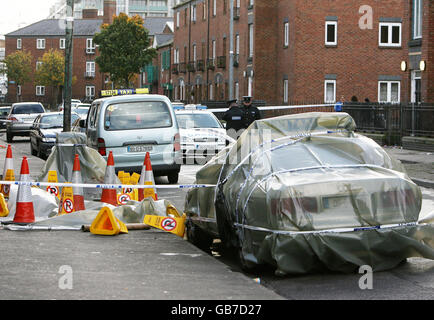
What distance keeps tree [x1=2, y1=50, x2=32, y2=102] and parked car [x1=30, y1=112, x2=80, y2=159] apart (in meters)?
84.6

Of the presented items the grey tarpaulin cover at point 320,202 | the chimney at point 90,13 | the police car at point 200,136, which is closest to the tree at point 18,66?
the chimney at point 90,13

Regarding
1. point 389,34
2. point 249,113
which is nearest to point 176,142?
point 249,113

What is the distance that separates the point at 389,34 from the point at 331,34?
12.0 feet

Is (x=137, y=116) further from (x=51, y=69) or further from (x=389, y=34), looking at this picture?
(x=51, y=69)

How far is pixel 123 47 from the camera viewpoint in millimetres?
85688

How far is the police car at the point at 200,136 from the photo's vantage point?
2255 centimetres

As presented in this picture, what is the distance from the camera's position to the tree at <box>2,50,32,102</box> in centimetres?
11147

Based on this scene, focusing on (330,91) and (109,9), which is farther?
(109,9)

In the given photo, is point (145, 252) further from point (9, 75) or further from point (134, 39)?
point (9, 75)

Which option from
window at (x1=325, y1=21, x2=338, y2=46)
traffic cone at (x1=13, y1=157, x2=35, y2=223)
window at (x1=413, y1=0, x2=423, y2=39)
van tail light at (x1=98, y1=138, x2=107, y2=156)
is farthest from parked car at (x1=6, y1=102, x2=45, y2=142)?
traffic cone at (x1=13, y1=157, x2=35, y2=223)

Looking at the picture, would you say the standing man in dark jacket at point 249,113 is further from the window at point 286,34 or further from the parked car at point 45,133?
the window at point 286,34

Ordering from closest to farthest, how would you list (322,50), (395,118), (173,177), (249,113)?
(173,177), (249,113), (395,118), (322,50)

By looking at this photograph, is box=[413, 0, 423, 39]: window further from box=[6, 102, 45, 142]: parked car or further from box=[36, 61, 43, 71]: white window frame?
box=[36, 61, 43, 71]: white window frame
